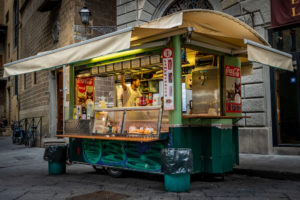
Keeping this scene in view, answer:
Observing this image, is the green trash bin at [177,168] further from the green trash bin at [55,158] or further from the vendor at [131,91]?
the vendor at [131,91]

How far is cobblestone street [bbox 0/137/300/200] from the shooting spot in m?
5.01

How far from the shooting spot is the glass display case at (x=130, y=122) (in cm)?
610

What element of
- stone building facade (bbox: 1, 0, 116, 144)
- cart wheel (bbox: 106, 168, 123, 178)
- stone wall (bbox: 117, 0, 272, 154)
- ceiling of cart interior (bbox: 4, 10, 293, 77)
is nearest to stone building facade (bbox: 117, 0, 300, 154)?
stone wall (bbox: 117, 0, 272, 154)

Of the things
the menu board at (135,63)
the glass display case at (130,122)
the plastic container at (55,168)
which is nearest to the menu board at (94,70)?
the glass display case at (130,122)

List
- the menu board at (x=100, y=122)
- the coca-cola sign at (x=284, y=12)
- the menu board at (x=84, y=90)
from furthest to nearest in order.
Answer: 1. the coca-cola sign at (x=284, y=12)
2. the menu board at (x=84, y=90)
3. the menu board at (x=100, y=122)

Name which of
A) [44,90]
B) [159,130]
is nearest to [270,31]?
[159,130]

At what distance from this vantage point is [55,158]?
7.21 meters

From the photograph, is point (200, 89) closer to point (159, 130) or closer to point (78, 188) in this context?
point (159, 130)

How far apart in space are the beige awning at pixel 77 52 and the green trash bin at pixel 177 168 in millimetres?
1880

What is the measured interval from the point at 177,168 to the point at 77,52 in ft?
9.62

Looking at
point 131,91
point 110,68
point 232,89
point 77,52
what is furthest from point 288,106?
point 77,52

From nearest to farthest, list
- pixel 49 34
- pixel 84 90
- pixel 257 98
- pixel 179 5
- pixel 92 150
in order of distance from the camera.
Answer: pixel 92 150, pixel 84 90, pixel 257 98, pixel 179 5, pixel 49 34

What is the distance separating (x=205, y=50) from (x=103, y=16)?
850cm

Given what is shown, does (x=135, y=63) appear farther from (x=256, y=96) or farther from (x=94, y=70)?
(x=256, y=96)
